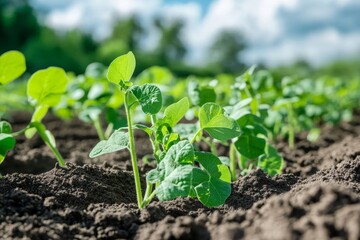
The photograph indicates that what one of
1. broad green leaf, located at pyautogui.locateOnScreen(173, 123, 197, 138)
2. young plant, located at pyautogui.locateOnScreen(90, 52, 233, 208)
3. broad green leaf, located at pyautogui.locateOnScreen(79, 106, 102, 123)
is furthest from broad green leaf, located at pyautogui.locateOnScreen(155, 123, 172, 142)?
broad green leaf, located at pyautogui.locateOnScreen(79, 106, 102, 123)

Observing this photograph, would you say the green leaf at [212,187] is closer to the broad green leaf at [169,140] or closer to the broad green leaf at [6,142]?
the broad green leaf at [169,140]

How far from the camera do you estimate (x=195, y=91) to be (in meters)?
2.85

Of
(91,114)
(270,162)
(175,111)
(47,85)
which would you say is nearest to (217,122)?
(175,111)

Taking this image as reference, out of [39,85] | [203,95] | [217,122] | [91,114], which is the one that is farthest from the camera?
[91,114]

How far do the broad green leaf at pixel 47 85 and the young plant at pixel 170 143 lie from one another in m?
0.68

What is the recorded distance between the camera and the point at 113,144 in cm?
213

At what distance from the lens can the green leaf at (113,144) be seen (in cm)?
209

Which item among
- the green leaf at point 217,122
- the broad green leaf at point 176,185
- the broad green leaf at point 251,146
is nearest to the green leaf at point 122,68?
the green leaf at point 217,122

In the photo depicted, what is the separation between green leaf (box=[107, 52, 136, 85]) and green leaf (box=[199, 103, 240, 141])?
0.32 m

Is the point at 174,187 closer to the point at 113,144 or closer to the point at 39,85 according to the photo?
the point at 113,144

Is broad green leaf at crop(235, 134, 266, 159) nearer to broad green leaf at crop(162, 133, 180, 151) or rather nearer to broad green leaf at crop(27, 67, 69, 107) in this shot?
broad green leaf at crop(162, 133, 180, 151)

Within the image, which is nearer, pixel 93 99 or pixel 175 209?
pixel 175 209

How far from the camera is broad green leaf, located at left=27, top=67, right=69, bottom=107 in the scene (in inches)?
106

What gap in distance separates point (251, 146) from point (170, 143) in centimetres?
78
